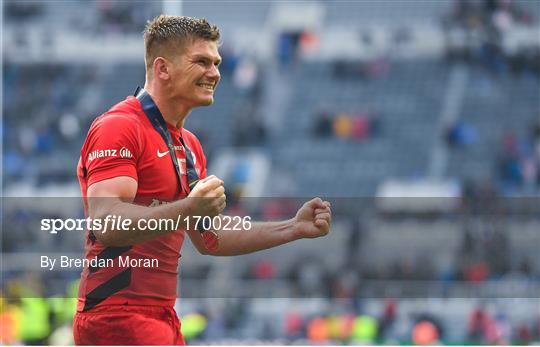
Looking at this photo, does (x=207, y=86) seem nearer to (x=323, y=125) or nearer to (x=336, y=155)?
(x=336, y=155)

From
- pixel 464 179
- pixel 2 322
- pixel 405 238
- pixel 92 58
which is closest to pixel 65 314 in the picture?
pixel 2 322

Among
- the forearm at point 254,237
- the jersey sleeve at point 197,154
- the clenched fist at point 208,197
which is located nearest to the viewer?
the clenched fist at point 208,197

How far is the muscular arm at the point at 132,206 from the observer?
4.47 m

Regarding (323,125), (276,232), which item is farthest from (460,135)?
(276,232)

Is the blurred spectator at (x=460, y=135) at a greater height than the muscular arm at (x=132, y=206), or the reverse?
the blurred spectator at (x=460, y=135)

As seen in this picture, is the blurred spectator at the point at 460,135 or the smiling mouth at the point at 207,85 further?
the blurred spectator at the point at 460,135

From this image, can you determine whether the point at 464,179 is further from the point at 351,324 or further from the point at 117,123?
the point at 117,123

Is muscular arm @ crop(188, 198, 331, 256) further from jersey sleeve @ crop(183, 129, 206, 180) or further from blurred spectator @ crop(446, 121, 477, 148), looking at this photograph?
blurred spectator @ crop(446, 121, 477, 148)

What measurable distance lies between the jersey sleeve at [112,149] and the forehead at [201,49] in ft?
1.24

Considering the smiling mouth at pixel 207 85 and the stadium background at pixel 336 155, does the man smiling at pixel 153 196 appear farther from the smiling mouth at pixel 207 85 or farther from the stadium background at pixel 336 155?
the stadium background at pixel 336 155

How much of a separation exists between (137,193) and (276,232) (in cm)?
62

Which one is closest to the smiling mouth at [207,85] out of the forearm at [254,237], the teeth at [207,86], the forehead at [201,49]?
the teeth at [207,86]

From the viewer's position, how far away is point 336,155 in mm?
25344

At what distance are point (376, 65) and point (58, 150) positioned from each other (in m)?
6.98
